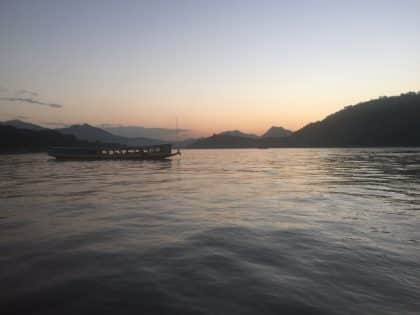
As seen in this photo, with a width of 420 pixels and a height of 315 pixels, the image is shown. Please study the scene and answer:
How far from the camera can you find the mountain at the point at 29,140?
473 ft

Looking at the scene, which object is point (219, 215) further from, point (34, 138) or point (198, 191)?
point (34, 138)

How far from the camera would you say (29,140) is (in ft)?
523

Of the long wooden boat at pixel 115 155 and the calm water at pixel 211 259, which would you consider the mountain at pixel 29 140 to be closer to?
the long wooden boat at pixel 115 155

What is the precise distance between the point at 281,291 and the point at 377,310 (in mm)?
1620

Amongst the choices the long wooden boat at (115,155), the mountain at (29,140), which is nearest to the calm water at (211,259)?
the long wooden boat at (115,155)

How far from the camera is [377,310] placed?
186 inches

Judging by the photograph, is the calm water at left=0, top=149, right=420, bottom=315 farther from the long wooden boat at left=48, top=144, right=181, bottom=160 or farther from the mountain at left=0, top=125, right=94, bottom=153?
the mountain at left=0, top=125, right=94, bottom=153

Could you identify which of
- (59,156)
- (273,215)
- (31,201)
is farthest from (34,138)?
(273,215)

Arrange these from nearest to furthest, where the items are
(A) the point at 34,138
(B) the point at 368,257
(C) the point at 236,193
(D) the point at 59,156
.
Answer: (B) the point at 368,257 → (C) the point at 236,193 → (D) the point at 59,156 → (A) the point at 34,138

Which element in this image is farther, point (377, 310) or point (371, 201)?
point (371, 201)

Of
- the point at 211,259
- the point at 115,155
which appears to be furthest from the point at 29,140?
the point at 211,259

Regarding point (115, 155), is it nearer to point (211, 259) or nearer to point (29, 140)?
point (211, 259)

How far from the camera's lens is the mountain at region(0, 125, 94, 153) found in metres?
144

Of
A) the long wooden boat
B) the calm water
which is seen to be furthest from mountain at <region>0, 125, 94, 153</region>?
the calm water
